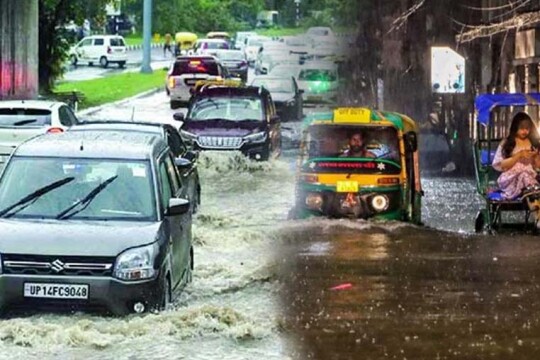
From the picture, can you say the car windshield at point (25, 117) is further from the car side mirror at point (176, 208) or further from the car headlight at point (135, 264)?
the car headlight at point (135, 264)

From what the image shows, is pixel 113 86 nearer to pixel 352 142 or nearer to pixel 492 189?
pixel 352 142

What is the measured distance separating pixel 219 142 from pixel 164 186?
15052mm

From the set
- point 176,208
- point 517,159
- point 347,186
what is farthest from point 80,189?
point 517,159

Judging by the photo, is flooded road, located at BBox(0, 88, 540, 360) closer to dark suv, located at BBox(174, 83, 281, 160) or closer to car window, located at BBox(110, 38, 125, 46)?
dark suv, located at BBox(174, 83, 281, 160)

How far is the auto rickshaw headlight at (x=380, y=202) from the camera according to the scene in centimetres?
1775

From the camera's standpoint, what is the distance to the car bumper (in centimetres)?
1045

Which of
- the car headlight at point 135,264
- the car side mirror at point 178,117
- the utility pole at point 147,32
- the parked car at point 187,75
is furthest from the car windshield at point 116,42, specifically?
the car headlight at point 135,264

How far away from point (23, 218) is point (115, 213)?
741mm

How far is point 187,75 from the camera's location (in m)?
48.1

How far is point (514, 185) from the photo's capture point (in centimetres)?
1752

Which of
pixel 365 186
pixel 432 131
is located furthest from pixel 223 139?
pixel 432 131

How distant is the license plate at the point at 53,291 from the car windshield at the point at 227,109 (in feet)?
57.4

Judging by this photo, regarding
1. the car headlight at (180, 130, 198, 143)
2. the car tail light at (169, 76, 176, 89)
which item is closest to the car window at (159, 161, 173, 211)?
the car headlight at (180, 130, 198, 143)

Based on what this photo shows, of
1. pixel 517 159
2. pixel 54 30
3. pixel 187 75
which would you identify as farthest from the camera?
pixel 187 75
